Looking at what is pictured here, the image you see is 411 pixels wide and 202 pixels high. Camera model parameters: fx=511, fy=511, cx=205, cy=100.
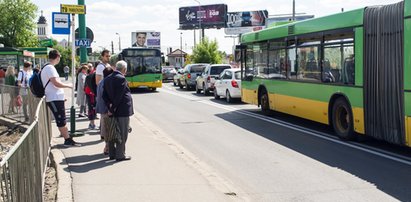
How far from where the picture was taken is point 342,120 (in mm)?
11195

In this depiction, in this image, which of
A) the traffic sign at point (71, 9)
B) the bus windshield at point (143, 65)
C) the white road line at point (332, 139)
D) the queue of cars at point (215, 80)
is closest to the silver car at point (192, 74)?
the queue of cars at point (215, 80)

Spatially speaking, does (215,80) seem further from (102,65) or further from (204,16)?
(204,16)

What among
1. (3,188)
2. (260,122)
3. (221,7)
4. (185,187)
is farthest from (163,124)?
(221,7)

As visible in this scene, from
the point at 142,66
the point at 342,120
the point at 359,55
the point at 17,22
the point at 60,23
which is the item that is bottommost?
the point at 342,120

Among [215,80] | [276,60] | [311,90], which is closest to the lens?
[311,90]

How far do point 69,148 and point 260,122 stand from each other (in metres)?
6.43

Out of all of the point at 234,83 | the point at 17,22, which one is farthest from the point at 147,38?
the point at 234,83

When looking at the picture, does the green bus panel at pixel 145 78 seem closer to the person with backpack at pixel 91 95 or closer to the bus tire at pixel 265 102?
the bus tire at pixel 265 102

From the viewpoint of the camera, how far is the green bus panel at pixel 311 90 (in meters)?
10.3

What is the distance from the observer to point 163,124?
14.8 meters

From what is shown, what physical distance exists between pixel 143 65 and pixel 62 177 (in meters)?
24.1

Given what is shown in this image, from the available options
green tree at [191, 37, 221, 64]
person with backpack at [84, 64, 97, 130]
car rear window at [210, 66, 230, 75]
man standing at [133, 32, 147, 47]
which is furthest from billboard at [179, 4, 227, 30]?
person with backpack at [84, 64, 97, 130]

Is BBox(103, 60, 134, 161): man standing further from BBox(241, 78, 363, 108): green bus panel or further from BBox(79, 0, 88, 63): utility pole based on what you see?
BBox(79, 0, 88, 63): utility pole

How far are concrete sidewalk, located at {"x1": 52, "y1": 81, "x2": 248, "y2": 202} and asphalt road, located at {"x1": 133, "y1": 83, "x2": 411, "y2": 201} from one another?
44cm
